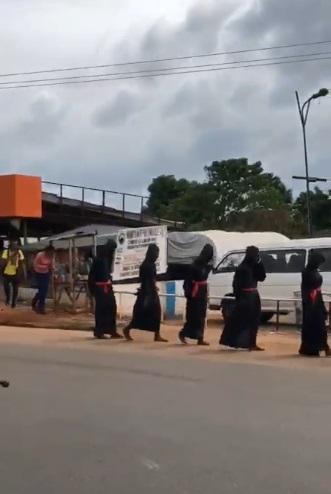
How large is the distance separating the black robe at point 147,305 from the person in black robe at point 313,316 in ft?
9.55

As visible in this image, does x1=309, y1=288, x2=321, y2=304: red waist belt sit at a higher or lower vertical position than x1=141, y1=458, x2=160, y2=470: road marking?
higher

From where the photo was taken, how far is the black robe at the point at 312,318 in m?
13.0

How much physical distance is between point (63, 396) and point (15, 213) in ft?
Answer: 67.4

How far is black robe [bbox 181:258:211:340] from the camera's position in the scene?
14.6 metres

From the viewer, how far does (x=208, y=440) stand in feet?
23.8

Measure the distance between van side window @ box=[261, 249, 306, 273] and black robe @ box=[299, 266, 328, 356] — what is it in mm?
4563

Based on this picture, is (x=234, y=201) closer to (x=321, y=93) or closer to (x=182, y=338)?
(x=321, y=93)

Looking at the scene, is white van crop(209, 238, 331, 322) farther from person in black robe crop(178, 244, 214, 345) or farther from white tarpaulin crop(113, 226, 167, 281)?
A: person in black robe crop(178, 244, 214, 345)

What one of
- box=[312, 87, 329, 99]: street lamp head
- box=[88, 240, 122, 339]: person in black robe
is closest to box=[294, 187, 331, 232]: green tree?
box=[312, 87, 329, 99]: street lamp head

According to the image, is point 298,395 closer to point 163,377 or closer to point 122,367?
point 163,377

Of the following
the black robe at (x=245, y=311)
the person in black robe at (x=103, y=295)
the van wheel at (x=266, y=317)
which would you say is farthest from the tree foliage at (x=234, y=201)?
the black robe at (x=245, y=311)

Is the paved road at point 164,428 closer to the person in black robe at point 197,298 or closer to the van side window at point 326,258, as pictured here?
the person in black robe at point 197,298

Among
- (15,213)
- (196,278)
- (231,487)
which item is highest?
(15,213)

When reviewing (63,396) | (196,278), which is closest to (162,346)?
(196,278)
